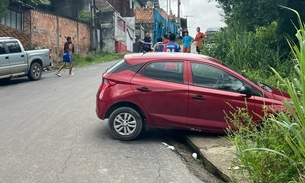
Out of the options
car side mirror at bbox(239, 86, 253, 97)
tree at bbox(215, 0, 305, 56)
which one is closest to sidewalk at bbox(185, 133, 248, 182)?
car side mirror at bbox(239, 86, 253, 97)

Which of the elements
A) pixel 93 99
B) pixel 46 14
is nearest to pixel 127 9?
pixel 46 14

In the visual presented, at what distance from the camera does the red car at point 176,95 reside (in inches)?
274

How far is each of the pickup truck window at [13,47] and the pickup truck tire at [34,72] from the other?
3.18 ft

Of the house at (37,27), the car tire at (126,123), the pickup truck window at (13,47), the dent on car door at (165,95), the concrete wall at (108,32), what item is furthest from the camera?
the concrete wall at (108,32)

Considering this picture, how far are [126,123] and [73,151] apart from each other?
44.1 inches

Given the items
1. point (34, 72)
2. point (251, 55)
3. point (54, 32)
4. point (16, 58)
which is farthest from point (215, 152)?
point (54, 32)

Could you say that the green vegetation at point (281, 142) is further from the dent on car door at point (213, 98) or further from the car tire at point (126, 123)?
the car tire at point (126, 123)

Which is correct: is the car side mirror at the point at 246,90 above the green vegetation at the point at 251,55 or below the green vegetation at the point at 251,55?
below

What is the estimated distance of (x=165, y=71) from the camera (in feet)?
23.9

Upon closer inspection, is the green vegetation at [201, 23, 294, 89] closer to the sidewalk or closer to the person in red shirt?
the person in red shirt

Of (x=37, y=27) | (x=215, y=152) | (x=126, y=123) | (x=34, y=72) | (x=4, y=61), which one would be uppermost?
(x=37, y=27)

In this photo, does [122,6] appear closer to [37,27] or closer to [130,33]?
[130,33]

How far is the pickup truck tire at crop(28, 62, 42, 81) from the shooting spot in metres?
16.6

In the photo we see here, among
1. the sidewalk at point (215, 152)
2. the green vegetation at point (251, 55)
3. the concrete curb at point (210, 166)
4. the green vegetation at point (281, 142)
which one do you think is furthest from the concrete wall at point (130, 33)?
the green vegetation at point (281, 142)
